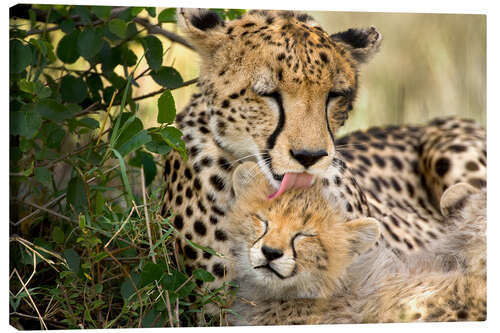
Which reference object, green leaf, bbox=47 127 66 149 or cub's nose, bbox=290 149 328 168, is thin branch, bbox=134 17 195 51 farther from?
cub's nose, bbox=290 149 328 168

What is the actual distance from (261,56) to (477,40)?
3.13ft

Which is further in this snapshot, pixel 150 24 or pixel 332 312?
pixel 150 24

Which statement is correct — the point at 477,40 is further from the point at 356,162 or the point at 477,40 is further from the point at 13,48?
the point at 13,48

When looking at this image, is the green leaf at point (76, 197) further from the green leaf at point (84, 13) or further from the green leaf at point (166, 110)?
the green leaf at point (84, 13)

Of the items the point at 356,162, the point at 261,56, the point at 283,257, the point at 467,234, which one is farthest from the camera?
the point at 356,162

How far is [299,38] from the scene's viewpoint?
307 centimetres

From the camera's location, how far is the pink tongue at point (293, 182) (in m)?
2.96

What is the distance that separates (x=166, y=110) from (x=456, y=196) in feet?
4.02

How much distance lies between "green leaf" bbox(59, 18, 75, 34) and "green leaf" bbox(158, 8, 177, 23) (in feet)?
1.03

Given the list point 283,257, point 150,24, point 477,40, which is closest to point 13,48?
point 150,24

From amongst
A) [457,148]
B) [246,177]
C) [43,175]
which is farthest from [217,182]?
[457,148]

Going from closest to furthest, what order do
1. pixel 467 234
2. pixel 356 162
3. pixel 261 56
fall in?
1. pixel 261 56
2. pixel 467 234
3. pixel 356 162

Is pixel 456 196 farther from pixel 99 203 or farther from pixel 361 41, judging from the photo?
pixel 99 203

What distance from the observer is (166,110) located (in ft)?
9.63
